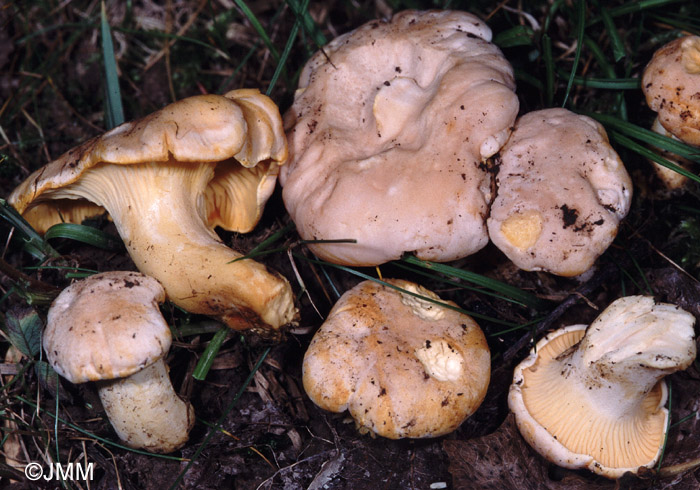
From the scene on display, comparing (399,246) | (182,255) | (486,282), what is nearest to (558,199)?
(486,282)

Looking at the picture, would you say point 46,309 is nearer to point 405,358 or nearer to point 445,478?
point 405,358

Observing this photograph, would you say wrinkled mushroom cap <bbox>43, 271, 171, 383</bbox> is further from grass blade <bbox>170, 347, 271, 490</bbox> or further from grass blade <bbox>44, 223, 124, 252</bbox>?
grass blade <bbox>44, 223, 124, 252</bbox>

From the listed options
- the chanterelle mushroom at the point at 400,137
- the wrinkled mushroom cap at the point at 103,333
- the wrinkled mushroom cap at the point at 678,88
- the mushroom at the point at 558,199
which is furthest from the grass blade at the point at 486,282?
the wrinkled mushroom cap at the point at 103,333

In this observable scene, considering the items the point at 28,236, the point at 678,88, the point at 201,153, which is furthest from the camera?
the point at 28,236

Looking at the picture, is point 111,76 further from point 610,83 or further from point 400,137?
point 610,83

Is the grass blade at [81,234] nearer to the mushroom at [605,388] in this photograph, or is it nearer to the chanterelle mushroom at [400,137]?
the chanterelle mushroom at [400,137]

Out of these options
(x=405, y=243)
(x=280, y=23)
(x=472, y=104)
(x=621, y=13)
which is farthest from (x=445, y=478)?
(x=280, y=23)
